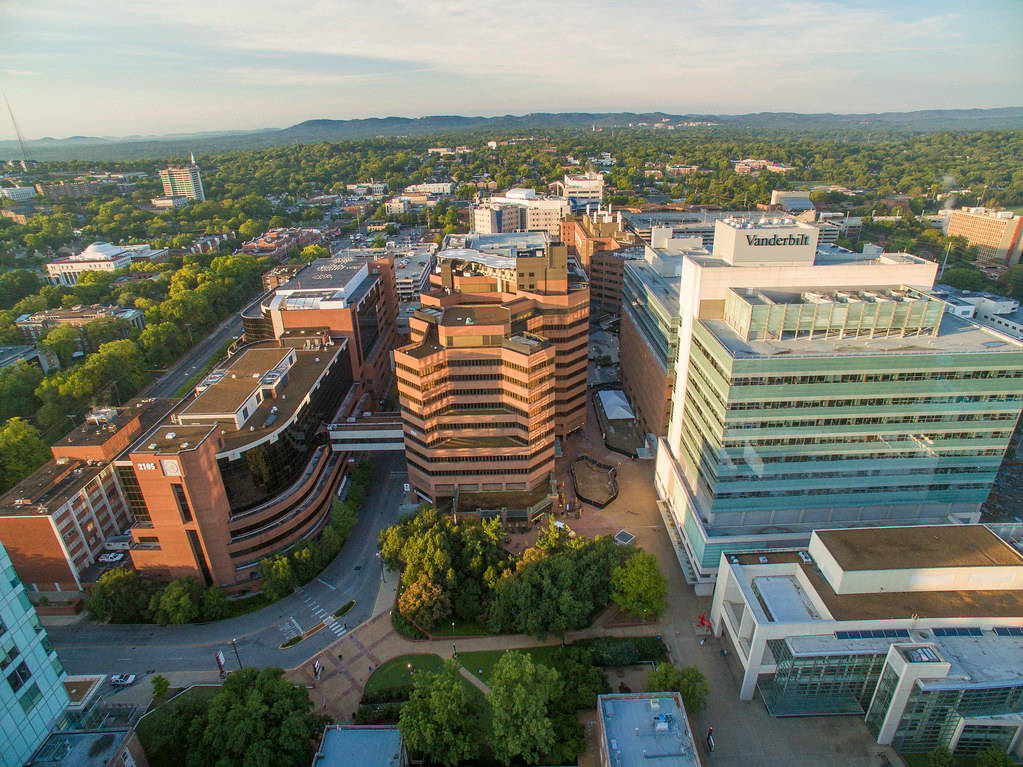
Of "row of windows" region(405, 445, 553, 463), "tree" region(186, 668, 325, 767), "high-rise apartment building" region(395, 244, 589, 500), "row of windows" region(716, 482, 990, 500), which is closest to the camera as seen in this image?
"tree" region(186, 668, 325, 767)

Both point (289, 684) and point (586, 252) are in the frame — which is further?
point (586, 252)

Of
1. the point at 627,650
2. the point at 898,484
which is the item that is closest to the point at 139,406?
the point at 627,650

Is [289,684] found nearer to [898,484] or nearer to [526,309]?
[526,309]

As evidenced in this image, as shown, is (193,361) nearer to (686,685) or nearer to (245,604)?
(245,604)

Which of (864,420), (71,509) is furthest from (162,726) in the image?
(864,420)

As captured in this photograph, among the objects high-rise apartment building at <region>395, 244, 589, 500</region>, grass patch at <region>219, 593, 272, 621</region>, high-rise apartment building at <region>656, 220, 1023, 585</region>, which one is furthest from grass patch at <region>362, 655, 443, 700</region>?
high-rise apartment building at <region>656, 220, 1023, 585</region>

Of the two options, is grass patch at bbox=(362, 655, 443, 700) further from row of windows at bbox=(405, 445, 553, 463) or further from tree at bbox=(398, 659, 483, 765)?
row of windows at bbox=(405, 445, 553, 463)

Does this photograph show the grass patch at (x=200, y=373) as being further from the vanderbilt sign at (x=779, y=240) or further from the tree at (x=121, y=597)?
the vanderbilt sign at (x=779, y=240)
